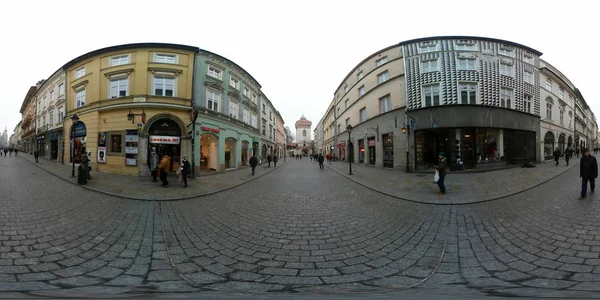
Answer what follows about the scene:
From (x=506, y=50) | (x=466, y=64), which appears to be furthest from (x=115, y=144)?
(x=506, y=50)

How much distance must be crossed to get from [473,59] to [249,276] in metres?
19.1

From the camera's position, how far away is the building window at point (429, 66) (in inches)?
629

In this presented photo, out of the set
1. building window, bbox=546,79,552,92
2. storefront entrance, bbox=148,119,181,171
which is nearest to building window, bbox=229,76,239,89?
storefront entrance, bbox=148,119,181,171

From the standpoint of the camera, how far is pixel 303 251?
3533 millimetres

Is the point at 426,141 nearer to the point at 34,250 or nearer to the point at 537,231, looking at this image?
the point at 537,231

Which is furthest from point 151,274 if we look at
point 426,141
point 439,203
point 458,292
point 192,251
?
point 426,141

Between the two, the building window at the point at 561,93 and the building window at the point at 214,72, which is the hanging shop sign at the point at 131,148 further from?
the building window at the point at 561,93

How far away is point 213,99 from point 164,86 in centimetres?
321

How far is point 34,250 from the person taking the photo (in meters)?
3.49

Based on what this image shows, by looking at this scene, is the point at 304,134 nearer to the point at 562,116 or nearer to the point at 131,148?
the point at 562,116

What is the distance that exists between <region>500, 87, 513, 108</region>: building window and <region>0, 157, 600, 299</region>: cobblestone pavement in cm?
1339

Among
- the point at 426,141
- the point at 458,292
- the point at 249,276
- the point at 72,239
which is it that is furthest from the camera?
the point at 426,141

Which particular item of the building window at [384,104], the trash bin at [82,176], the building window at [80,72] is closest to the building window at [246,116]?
the building window at [80,72]

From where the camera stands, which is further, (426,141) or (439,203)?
(426,141)
